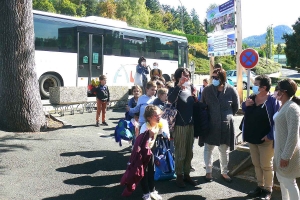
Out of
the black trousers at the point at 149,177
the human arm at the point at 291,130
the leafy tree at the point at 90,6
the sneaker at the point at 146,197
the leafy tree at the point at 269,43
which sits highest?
the leafy tree at the point at 90,6

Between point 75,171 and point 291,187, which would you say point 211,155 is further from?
point 75,171

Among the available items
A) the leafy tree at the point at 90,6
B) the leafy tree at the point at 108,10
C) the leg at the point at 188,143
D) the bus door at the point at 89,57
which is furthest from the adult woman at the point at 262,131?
the leafy tree at the point at 90,6

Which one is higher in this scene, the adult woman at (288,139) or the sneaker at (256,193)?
the adult woman at (288,139)

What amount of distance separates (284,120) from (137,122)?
3198 mm

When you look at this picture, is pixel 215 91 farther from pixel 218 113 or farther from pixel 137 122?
pixel 137 122

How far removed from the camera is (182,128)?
525cm

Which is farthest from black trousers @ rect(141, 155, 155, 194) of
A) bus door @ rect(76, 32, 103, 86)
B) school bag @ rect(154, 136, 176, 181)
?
bus door @ rect(76, 32, 103, 86)

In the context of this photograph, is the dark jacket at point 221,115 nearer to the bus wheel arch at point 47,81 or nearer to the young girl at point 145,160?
the young girl at point 145,160

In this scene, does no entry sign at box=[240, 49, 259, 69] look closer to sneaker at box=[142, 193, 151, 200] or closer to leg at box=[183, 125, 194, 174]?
leg at box=[183, 125, 194, 174]

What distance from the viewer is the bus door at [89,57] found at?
568 inches

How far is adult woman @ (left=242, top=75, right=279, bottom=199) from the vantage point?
16.0ft

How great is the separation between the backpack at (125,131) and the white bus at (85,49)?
7.69 m

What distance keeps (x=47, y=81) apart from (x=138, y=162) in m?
10.0

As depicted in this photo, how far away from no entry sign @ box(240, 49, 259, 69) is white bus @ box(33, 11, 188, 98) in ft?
25.0
